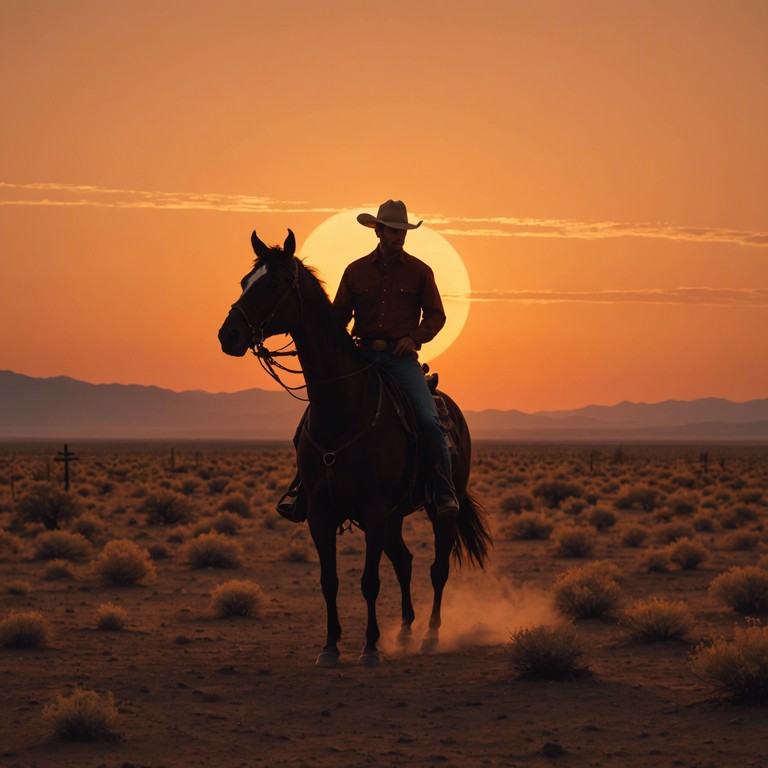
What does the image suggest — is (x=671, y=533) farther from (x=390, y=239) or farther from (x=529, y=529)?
(x=390, y=239)

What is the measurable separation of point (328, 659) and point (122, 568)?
792cm

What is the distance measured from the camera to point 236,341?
9.07 metres

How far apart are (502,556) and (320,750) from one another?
15232 mm

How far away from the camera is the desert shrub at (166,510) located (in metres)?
29.7

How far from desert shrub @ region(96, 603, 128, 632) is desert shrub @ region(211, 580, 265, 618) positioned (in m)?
1.41

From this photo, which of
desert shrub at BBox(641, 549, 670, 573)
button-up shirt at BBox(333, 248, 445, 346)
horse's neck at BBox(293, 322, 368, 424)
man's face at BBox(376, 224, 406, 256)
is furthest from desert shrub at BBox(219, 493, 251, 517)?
horse's neck at BBox(293, 322, 368, 424)

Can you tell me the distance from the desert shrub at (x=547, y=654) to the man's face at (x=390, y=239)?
3672 mm

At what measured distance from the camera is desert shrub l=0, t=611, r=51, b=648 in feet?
37.8

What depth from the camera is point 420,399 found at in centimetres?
1084

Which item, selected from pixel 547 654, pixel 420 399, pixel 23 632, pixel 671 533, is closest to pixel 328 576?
pixel 420 399

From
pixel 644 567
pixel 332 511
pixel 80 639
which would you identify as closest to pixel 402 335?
pixel 332 511

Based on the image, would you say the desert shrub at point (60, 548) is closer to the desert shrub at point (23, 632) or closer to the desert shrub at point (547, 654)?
the desert shrub at point (23, 632)

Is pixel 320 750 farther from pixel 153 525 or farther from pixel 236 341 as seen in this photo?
pixel 153 525

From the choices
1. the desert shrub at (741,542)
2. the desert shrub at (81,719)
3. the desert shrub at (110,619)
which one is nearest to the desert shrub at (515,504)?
the desert shrub at (741,542)
